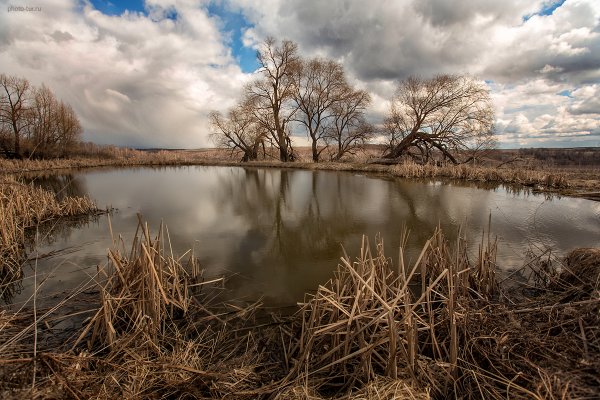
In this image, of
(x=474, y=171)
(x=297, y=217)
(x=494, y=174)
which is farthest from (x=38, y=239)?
(x=494, y=174)

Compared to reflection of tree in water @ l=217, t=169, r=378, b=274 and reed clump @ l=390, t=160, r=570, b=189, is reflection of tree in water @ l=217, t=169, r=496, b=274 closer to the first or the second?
reflection of tree in water @ l=217, t=169, r=378, b=274

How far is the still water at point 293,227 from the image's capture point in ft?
15.4

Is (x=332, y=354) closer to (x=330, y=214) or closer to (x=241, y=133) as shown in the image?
(x=330, y=214)

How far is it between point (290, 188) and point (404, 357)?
12247 mm

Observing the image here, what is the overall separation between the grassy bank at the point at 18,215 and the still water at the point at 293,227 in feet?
0.93

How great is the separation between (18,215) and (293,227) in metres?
6.75

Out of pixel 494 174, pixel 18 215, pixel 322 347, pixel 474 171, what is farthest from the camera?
pixel 474 171

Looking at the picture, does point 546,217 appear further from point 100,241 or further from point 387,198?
point 100,241

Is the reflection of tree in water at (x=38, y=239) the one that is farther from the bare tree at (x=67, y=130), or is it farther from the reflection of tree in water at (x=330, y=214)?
the bare tree at (x=67, y=130)

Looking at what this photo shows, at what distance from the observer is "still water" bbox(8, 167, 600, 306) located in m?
4.70

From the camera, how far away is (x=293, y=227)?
7551 millimetres

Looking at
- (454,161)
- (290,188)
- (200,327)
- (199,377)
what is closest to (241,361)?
(199,377)

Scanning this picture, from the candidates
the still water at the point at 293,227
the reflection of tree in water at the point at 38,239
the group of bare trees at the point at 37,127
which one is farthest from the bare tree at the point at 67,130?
the reflection of tree in water at the point at 38,239

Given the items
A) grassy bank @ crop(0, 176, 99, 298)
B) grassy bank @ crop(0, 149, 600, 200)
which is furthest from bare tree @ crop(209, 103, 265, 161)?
grassy bank @ crop(0, 176, 99, 298)
